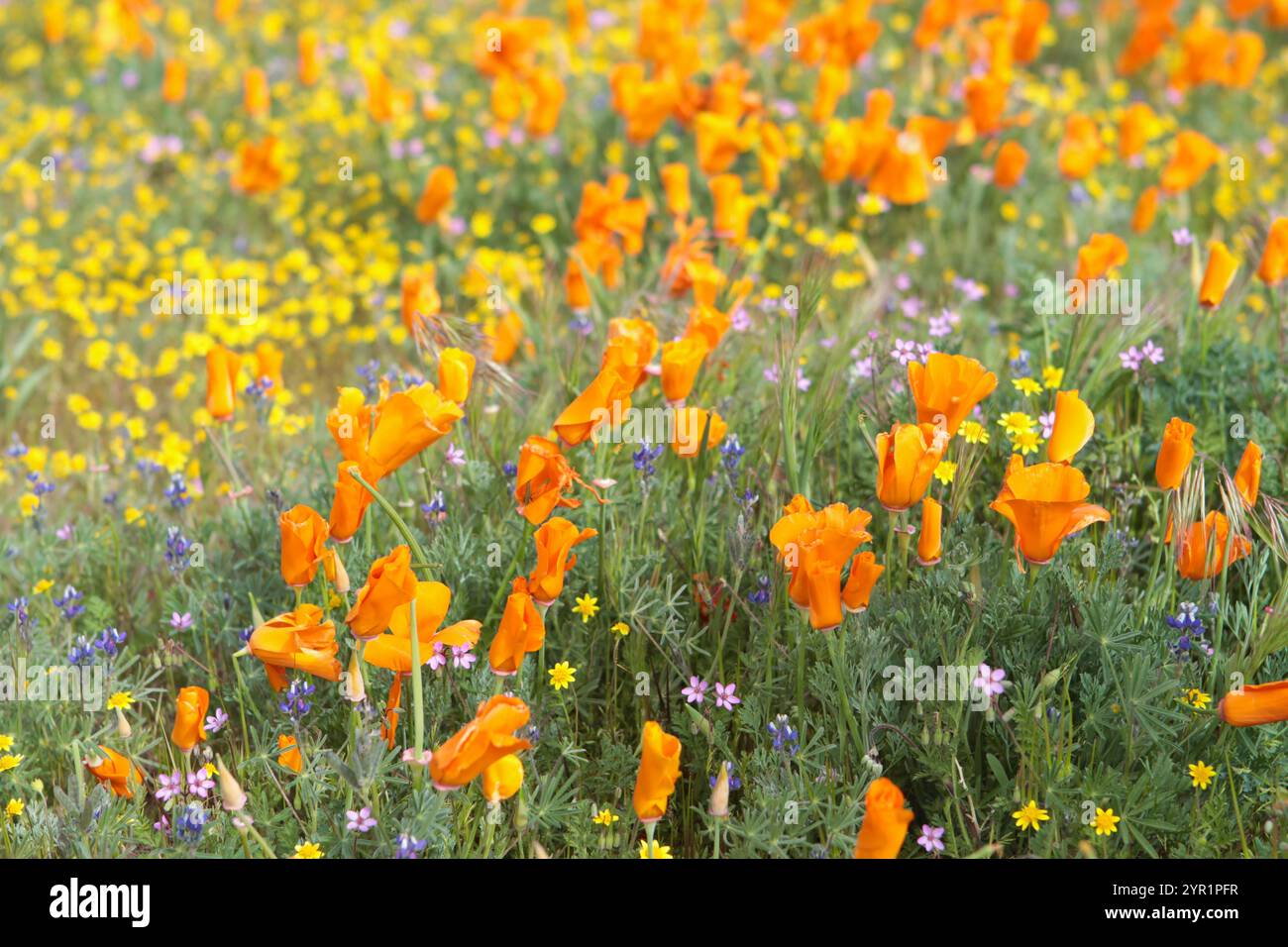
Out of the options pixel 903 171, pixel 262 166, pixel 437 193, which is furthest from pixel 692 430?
pixel 262 166

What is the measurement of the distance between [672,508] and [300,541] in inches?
38.2

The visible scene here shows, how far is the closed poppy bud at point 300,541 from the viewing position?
2.34 meters

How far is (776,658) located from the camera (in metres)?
2.71

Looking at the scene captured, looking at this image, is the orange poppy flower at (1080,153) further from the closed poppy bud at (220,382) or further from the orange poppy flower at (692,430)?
the closed poppy bud at (220,382)

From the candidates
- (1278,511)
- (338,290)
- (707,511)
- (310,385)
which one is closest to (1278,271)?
(1278,511)

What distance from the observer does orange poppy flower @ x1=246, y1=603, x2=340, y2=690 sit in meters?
2.23

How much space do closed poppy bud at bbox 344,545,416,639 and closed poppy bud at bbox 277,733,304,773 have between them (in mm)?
361

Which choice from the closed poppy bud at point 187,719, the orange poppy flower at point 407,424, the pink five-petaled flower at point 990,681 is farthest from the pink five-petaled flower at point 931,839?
the closed poppy bud at point 187,719

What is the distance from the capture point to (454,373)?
2.53m

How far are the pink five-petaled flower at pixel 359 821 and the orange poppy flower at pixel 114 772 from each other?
1.48 feet

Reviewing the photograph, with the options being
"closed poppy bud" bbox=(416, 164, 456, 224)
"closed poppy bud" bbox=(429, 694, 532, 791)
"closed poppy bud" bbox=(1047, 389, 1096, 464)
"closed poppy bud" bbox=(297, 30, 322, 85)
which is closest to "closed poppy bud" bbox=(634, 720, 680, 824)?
"closed poppy bud" bbox=(429, 694, 532, 791)

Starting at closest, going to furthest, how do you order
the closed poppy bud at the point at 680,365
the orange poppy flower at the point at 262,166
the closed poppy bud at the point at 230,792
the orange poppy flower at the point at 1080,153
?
the closed poppy bud at the point at 230,792 → the closed poppy bud at the point at 680,365 → the orange poppy flower at the point at 1080,153 → the orange poppy flower at the point at 262,166
